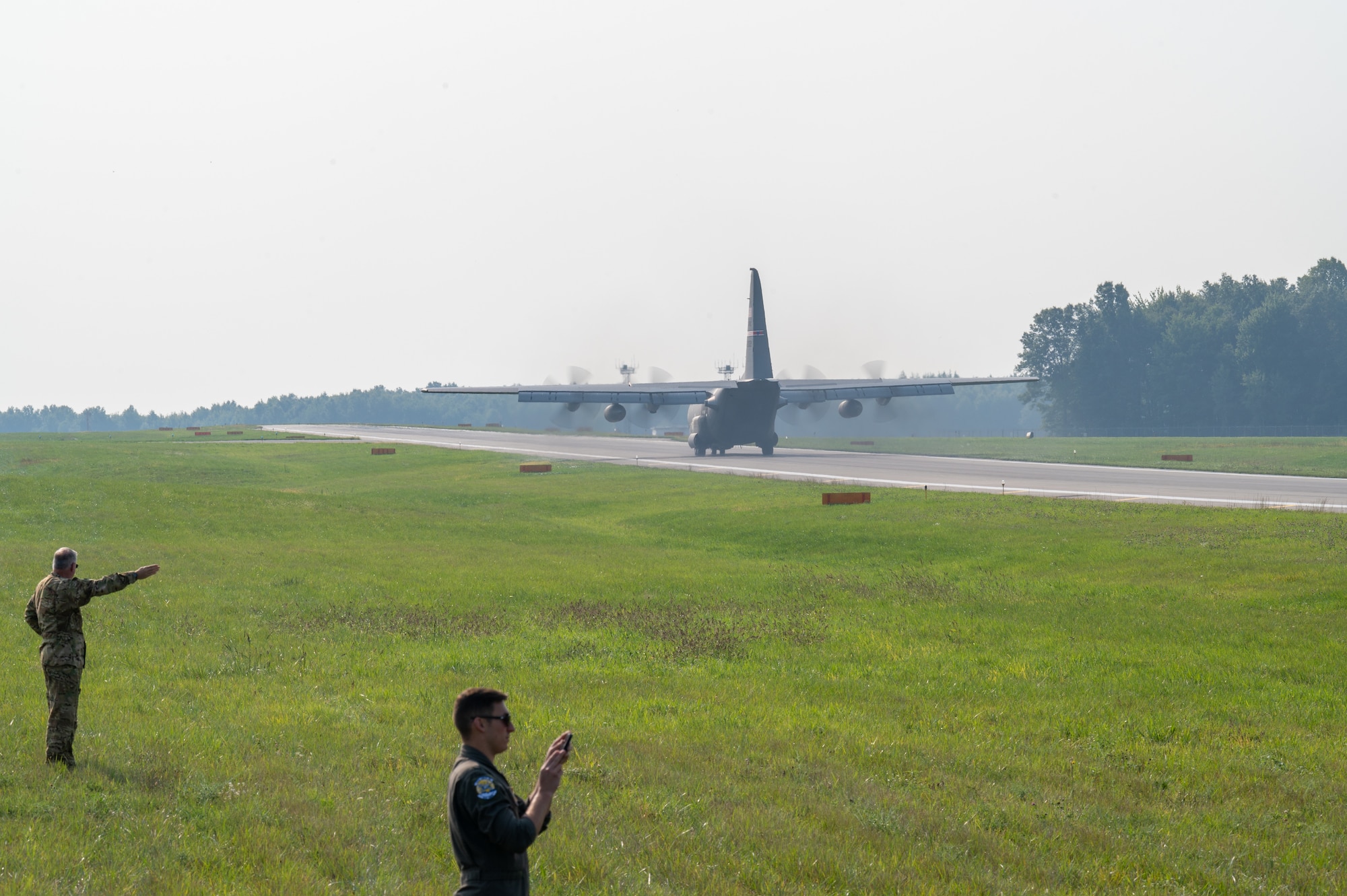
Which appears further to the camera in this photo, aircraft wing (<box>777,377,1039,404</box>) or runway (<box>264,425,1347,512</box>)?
aircraft wing (<box>777,377,1039,404</box>)

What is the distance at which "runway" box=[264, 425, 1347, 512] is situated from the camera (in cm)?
4500

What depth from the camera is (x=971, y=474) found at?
6053cm

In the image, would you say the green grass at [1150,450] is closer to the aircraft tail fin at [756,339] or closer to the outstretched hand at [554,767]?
the aircraft tail fin at [756,339]

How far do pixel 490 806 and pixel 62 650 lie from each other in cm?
788

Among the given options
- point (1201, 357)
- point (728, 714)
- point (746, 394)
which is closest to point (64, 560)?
point (728, 714)

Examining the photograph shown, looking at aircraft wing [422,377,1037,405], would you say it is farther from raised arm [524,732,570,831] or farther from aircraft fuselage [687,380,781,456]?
raised arm [524,732,570,831]

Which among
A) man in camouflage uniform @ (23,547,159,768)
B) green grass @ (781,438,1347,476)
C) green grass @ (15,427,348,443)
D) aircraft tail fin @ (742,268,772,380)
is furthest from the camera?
green grass @ (15,427,348,443)

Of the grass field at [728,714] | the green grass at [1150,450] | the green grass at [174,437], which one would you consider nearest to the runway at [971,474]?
the green grass at [1150,450]

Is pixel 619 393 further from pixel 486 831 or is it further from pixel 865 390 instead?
pixel 486 831

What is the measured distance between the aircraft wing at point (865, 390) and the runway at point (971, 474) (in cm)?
446

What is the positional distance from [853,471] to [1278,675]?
46.9 meters

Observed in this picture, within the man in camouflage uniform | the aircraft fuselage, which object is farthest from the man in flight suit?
the aircraft fuselage

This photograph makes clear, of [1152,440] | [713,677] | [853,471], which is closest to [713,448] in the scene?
[853,471]

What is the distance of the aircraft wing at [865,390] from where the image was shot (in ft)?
273
